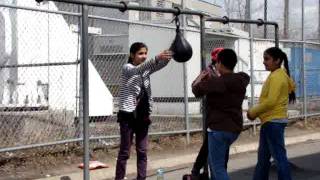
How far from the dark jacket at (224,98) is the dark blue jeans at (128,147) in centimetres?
122

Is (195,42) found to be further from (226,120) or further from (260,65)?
(226,120)

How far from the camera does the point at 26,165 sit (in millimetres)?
8688

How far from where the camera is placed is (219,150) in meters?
6.35

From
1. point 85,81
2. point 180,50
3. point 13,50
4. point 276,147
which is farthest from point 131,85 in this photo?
point 13,50

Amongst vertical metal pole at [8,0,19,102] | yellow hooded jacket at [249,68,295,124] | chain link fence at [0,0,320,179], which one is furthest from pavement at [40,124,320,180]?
yellow hooded jacket at [249,68,295,124]

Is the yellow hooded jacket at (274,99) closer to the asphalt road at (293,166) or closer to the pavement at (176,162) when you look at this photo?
the asphalt road at (293,166)

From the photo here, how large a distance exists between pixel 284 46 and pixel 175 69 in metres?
5.19

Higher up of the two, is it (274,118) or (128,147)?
(274,118)

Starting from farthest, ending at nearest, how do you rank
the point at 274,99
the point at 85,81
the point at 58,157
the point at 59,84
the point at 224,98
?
the point at 59,84
the point at 58,157
the point at 274,99
the point at 224,98
the point at 85,81

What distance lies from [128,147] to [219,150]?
1.37 meters

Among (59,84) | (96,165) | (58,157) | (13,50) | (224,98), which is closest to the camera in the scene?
(224,98)

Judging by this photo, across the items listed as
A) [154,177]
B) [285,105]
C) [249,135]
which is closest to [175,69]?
[249,135]

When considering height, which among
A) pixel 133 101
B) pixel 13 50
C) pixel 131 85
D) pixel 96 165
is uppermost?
pixel 13 50

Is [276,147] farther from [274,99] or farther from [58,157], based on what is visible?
[58,157]
